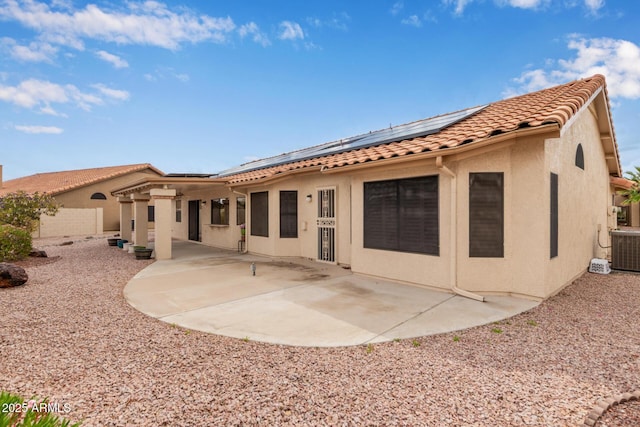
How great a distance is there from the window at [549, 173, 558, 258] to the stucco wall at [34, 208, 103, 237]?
2878cm

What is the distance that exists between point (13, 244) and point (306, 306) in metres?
12.5

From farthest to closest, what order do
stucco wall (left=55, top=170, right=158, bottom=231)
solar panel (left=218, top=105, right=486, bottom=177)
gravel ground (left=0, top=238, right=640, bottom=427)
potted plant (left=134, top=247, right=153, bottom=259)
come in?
stucco wall (left=55, top=170, right=158, bottom=231) → potted plant (left=134, top=247, right=153, bottom=259) → solar panel (left=218, top=105, right=486, bottom=177) → gravel ground (left=0, top=238, right=640, bottom=427)

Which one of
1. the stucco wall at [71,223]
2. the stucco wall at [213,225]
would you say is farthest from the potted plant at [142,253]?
the stucco wall at [71,223]

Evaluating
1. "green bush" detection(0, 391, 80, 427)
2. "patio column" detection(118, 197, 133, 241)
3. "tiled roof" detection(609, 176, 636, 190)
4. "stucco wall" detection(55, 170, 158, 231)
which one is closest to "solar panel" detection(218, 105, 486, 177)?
"green bush" detection(0, 391, 80, 427)

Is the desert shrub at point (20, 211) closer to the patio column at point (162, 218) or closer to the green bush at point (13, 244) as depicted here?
the green bush at point (13, 244)

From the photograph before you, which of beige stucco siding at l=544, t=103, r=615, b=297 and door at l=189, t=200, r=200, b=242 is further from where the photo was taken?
door at l=189, t=200, r=200, b=242

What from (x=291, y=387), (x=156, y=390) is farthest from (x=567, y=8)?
(x=156, y=390)

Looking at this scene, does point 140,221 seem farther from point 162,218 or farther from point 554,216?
point 554,216

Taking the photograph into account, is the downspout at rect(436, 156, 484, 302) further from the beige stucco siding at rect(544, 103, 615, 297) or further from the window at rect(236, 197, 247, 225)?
the window at rect(236, 197, 247, 225)

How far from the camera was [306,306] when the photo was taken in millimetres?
5977

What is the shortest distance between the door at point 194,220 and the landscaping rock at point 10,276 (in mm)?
10272

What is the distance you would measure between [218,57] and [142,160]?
78.2ft

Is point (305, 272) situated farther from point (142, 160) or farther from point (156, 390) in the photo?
point (142, 160)

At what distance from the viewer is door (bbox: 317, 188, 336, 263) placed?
34.9ft
